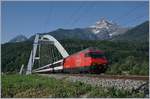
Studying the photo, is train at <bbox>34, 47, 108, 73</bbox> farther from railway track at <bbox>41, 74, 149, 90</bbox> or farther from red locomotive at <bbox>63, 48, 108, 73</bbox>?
railway track at <bbox>41, 74, 149, 90</bbox>

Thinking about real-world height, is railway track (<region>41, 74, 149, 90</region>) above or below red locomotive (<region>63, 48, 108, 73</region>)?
below

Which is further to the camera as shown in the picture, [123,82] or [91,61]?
[91,61]

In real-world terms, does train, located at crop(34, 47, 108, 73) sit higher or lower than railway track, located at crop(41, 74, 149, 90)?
higher

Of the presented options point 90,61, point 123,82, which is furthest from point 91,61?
point 123,82

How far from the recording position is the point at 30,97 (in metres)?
14.5

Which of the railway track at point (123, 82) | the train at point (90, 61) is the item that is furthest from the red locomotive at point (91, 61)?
the railway track at point (123, 82)

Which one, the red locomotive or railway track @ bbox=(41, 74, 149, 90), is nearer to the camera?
railway track @ bbox=(41, 74, 149, 90)

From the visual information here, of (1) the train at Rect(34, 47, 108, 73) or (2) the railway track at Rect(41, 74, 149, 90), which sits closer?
(2) the railway track at Rect(41, 74, 149, 90)

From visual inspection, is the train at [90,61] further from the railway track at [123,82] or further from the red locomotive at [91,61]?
the railway track at [123,82]

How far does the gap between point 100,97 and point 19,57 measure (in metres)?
97.4

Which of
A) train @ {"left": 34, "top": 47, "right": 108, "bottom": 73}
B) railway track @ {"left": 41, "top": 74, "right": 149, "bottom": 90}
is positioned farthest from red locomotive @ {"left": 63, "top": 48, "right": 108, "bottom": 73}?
railway track @ {"left": 41, "top": 74, "right": 149, "bottom": 90}

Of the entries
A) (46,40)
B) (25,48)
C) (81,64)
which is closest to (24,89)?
(81,64)

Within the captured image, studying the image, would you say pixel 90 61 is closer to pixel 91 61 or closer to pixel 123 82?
pixel 91 61

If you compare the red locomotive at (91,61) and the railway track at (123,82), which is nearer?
the railway track at (123,82)
